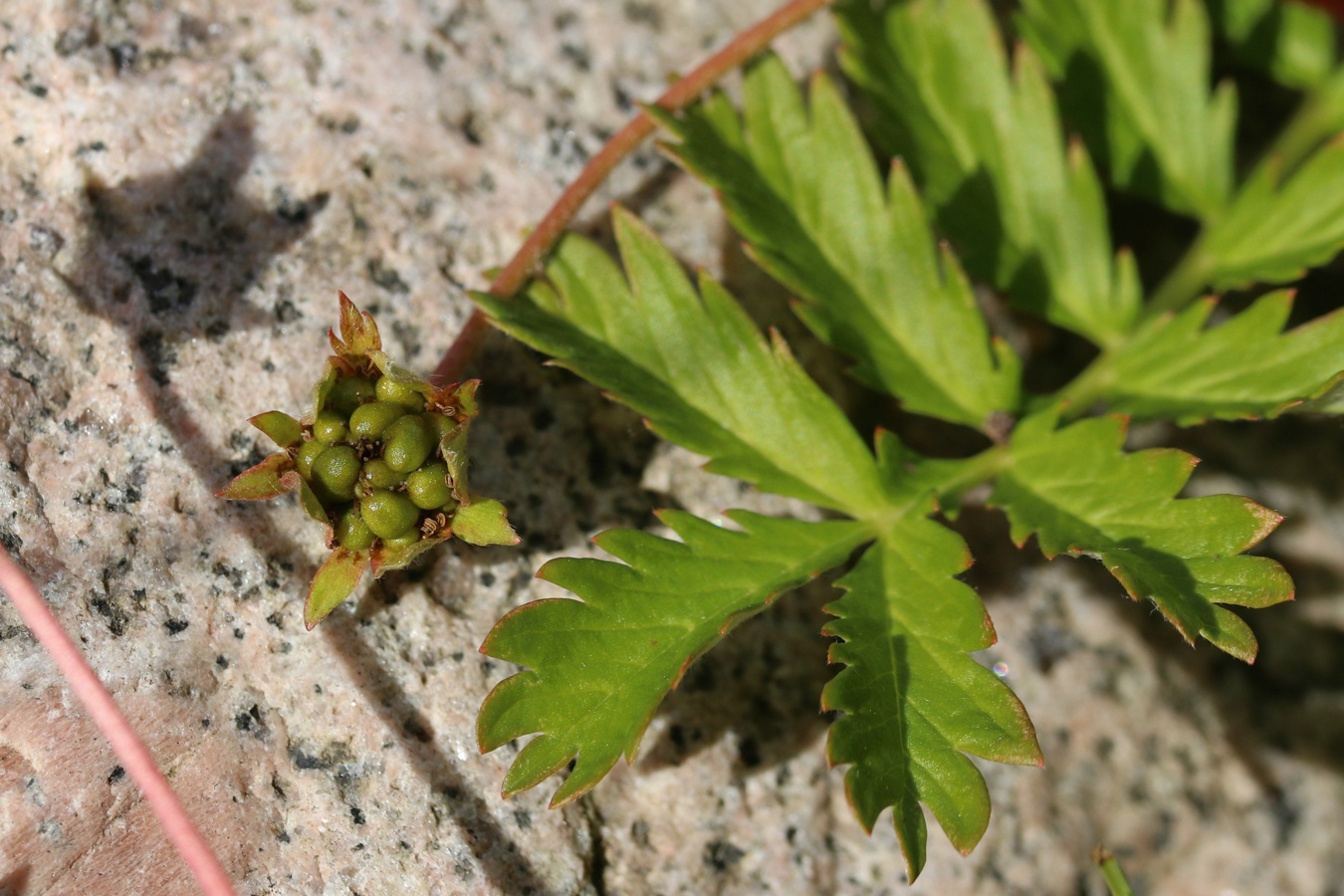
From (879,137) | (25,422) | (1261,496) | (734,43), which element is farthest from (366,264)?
(1261,496)

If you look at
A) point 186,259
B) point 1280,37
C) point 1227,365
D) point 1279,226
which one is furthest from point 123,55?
point 1280,37

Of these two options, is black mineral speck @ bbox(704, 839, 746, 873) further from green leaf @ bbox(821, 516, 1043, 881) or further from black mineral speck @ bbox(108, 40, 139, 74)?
black mineral speck @ bbox(108, 40, 139, 74)

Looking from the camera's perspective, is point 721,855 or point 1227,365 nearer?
point 721,855

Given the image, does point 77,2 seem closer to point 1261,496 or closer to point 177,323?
point 177,323

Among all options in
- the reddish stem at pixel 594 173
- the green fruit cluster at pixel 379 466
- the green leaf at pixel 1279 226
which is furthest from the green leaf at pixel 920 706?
the green leaf at pixel 1279 226

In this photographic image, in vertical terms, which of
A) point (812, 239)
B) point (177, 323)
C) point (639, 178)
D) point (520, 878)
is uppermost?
point (177, 323)

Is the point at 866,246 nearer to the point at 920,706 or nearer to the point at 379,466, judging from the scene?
the point at 920,706
